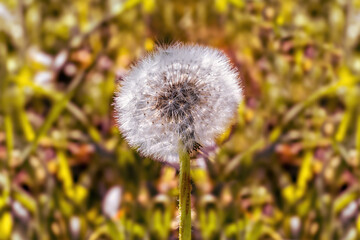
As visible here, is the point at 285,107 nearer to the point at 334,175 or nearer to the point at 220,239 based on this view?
the point at 334,175

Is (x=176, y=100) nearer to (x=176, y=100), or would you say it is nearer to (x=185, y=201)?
(x=176, y=100)

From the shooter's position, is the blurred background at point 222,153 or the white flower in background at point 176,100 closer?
the white flower in background at point 176,100

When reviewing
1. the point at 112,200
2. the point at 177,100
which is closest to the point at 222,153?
the point at 112,200

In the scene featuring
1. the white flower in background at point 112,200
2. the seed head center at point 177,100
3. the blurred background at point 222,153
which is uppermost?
the blurred background at point 222,153

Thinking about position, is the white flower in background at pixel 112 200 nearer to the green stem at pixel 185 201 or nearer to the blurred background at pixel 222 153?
the blurred background at pixel 222 153

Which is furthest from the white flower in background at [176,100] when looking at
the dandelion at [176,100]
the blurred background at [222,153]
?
the blurred background at [222,153]
